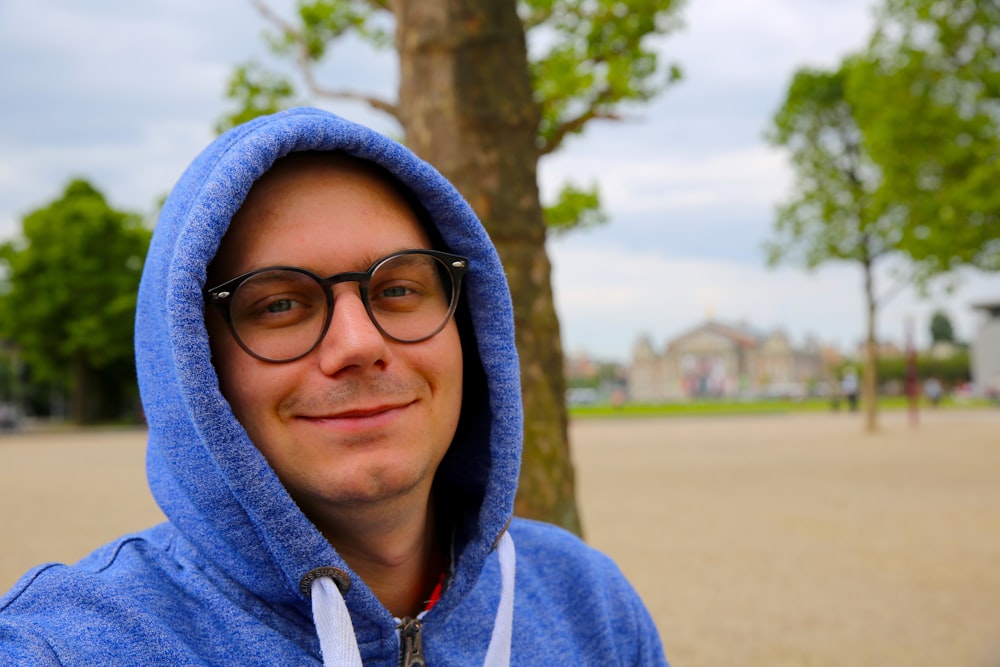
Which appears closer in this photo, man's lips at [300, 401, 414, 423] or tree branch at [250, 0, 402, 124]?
man's lips at [300, 401, 414, 423]

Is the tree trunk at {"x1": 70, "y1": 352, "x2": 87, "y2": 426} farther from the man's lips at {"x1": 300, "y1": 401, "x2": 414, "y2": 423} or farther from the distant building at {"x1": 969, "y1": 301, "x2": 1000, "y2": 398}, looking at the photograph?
the distant building at {"x1": 969, "y1": 301, "x2": 1000, "y2": 398}

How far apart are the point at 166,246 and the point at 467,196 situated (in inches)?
92.7

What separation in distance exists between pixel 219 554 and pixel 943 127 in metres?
19.5

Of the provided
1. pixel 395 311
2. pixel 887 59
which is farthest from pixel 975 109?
pixel 395 311

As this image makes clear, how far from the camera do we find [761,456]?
20.0 m

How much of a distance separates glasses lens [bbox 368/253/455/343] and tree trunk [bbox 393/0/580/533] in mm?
2140

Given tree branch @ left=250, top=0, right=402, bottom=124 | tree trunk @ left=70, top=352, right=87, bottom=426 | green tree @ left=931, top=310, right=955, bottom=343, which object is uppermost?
green tree @ left=931, top=310, right=955, bottom=343

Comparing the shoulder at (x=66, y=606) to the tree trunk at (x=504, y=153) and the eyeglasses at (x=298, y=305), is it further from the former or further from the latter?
the tree trunk at (x=504, y=153)

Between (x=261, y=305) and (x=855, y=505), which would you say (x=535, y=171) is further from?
(x=855, y=505)

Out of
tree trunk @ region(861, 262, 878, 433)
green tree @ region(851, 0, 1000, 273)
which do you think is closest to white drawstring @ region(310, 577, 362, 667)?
green tree @ region(851, 0, 1000, 273)

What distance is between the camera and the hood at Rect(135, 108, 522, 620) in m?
1.45

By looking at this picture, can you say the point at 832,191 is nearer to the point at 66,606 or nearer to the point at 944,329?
the point at 66,606

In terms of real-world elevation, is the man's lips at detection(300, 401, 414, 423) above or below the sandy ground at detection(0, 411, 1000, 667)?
above

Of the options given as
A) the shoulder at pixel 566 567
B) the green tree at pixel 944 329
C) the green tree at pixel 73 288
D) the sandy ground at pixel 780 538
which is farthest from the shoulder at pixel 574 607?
the green tree at pixel 944 329
